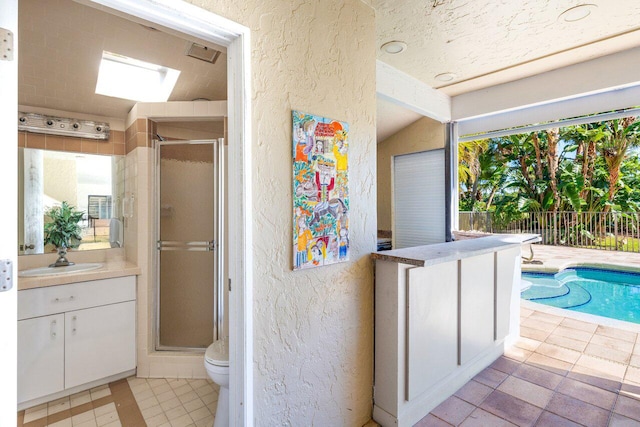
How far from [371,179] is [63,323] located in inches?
91.4

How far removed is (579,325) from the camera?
315 centimetres

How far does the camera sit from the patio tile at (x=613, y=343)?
266 cm

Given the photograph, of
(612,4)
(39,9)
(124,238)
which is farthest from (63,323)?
(612,4)

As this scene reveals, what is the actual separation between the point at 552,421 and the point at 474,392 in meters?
0.43

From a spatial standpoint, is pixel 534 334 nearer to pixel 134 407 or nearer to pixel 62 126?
pixel 134 407

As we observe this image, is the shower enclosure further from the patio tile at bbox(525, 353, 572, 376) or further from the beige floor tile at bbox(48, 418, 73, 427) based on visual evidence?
the patio tile at bbox(525, 353, 572, 376)

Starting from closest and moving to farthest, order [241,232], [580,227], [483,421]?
1. [241,232]
2. [483,421]
3. [580,227]

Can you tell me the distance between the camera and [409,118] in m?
4.29

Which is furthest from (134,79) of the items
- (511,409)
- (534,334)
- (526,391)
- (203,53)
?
(534,334)

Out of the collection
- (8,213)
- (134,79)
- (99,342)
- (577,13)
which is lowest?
(99,342)

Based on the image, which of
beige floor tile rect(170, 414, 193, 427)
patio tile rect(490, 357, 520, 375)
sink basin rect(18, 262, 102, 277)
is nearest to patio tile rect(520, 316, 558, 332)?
patio tile rect(490, 357, 520, 375)

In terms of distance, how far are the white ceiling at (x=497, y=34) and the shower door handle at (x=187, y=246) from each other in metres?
2.16

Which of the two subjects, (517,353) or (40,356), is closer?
(40,356)

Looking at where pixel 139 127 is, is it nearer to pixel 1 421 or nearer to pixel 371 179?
pixel 371 179
